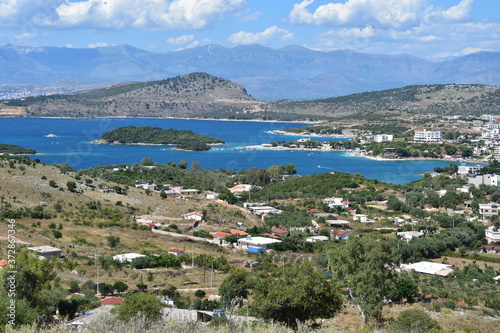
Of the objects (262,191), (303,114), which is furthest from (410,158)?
(303,114)

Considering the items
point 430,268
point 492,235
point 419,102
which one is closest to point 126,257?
point 430,268

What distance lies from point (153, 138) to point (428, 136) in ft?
120

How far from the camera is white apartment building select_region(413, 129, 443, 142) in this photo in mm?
76450

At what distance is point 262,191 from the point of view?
3775 centimetres

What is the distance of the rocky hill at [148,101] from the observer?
145 meters

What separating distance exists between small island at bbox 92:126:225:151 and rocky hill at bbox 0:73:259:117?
57635mm

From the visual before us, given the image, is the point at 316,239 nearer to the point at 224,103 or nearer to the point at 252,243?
the point at 252,243

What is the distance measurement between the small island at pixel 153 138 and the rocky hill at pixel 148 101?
57635mm

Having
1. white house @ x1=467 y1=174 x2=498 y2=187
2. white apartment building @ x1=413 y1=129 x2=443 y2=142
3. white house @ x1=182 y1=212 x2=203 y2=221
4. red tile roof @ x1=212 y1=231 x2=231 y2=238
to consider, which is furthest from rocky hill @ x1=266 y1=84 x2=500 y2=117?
→ red tile roof @ x1=212 y1=231 x2=231 y2=238

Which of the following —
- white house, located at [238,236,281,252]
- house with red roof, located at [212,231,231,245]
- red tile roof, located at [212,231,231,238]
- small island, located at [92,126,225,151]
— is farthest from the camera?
small island, located at [92,126,225,151]

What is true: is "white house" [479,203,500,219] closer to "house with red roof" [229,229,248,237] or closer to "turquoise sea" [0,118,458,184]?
"house with red roof" [229,229,248,237]

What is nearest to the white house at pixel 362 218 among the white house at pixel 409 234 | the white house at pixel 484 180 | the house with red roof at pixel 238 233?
the white house at pixel 409 234

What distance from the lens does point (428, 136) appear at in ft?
252

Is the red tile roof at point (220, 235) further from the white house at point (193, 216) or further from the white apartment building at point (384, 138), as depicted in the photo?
the white apartment building at point (384, 138)
